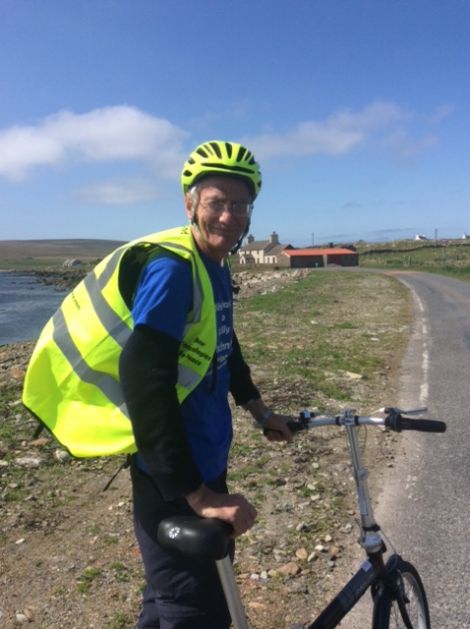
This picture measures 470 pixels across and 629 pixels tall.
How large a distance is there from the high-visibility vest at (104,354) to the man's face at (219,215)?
0.13 meters

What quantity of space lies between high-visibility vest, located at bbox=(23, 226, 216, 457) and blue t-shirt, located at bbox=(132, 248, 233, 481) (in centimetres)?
8

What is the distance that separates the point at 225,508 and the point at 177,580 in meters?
0.45

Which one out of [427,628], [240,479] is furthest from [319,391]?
[427,628]

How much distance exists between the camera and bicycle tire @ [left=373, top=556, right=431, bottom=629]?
2.70 m

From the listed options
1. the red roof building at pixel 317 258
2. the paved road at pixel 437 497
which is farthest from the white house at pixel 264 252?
the paved road at pixel 437 497

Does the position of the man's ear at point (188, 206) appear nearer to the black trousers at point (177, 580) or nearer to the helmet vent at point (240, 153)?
the helmet vent at point (240, 153)

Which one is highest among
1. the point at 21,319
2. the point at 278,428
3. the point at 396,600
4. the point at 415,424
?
the point at 415,424

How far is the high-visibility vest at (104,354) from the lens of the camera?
6.66ft

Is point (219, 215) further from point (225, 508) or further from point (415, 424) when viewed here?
point (415, 424)

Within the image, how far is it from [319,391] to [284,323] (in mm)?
7693

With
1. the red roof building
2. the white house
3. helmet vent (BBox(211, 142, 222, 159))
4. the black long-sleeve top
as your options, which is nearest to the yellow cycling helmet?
helmet vent (BBox(211, 142, 222, 159))

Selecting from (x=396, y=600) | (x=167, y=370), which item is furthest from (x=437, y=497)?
(x=167, y=370)

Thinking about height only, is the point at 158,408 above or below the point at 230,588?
above

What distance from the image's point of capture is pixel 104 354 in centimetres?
205
